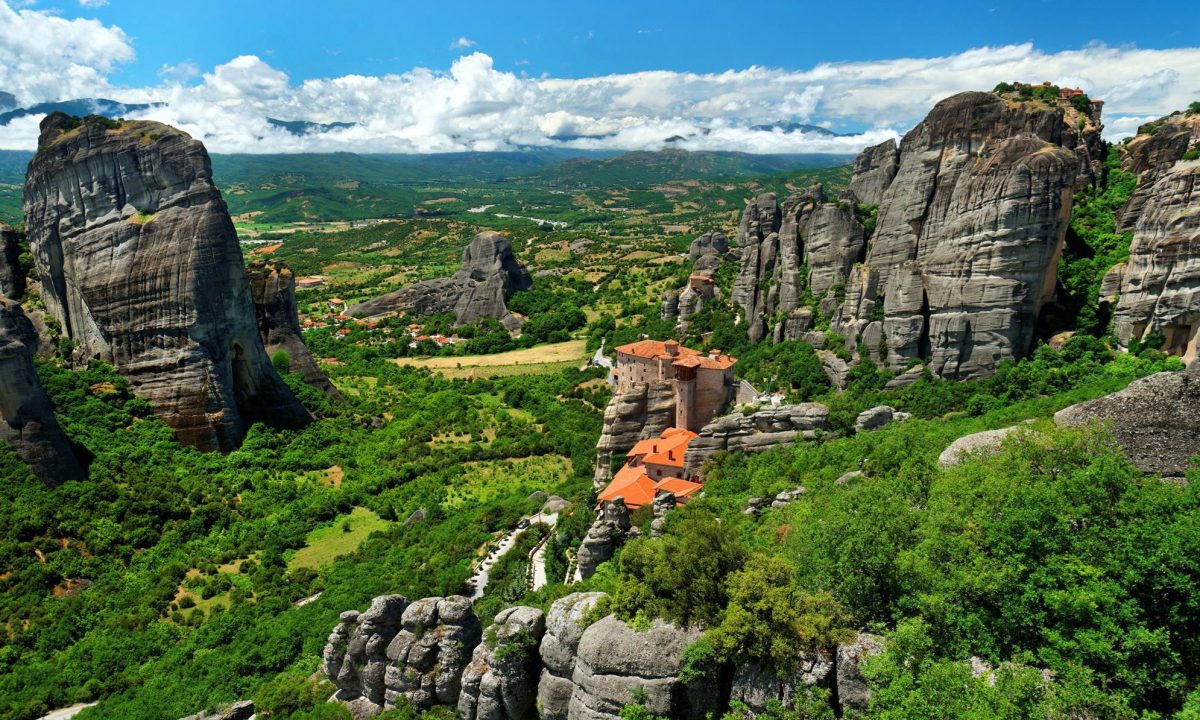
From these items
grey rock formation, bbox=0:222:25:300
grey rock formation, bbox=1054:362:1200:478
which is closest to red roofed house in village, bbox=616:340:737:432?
grey rock formation, bbox=1054:362:1200:478

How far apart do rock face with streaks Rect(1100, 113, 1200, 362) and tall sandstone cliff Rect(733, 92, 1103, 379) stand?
354 cm

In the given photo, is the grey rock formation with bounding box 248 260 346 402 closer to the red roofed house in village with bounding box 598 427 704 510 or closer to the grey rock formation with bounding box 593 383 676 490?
the grey rock formation with bounding box 593 383 676 490

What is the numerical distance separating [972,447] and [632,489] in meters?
16.2

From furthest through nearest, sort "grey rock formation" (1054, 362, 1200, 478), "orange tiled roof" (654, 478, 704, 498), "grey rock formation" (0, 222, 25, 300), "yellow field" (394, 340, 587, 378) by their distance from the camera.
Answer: "yellow field" (394, 340, 587, 378) < "grey rock formation" (0, 222, 25, 300) < "orange tiled roof" (654, 478, 704, 498) < "grey rock formation" (1054, 362, 1200, 478)

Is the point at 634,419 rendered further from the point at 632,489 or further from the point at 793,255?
the point at 793,255

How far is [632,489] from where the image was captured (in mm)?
33906

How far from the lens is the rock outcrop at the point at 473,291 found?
329ft

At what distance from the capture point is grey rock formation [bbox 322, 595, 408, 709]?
64.1 feet

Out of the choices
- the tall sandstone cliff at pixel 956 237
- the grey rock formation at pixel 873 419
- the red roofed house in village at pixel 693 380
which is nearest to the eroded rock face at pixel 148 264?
the red roofed house in village at pixel 693 380

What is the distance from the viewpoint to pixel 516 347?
8925cm

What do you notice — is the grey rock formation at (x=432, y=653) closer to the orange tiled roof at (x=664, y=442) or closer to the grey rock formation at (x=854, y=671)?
the grey rock formation at (x=854, y=671)

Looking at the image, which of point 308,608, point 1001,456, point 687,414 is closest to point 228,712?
point 308,608

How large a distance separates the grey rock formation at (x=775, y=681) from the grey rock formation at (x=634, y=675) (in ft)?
2.35

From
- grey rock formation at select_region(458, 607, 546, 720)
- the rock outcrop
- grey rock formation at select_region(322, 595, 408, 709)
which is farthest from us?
the rock outcrop
